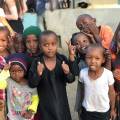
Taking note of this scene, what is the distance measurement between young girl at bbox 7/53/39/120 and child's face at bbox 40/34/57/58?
273 millimetres

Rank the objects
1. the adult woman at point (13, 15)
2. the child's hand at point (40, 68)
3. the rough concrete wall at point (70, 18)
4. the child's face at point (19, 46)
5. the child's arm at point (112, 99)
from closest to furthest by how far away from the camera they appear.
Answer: the child's hand at point (40, 68)
the child's arm at point (112, 99)
the child's face at point (19, 46)
the adult woman at point (13, 15)
the rough concrete wall at point (70, 18)

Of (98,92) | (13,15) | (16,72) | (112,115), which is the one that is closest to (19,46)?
(16,72)

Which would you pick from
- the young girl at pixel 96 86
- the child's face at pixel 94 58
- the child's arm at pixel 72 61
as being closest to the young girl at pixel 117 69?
the young girl at pixel 96 86

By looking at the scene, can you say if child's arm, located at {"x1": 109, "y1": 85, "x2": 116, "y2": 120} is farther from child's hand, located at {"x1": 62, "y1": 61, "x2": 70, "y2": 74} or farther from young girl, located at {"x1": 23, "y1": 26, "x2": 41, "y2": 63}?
young girl, located at {"x1": 23, "y1": 26, "x2": 41, "y2": 63}

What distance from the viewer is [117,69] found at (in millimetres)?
4641

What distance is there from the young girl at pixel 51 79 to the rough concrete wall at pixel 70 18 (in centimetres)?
380

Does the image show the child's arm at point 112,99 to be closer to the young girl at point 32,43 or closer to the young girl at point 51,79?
the young girl at point 51,79

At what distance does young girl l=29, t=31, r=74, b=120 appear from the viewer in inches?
174

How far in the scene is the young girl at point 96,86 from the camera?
4.41 m

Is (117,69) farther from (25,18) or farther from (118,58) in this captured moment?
(25,18)

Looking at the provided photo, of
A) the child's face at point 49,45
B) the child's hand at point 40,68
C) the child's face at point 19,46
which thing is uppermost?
the child's face at point 49,45

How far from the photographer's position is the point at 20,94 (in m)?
4.56

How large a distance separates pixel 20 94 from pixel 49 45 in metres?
0.58

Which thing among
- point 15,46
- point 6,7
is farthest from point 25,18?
point 15,46
